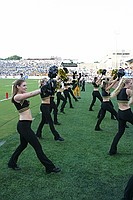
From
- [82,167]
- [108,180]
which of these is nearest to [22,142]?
[82,167]

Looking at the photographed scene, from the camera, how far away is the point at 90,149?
717cm

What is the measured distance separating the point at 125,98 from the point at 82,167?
179cm

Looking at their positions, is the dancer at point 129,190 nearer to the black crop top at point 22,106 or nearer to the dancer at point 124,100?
the black crop top at point 22,106

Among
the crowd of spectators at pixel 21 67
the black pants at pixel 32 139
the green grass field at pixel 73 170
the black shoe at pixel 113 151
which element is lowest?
the green grass field at pixel 73 170

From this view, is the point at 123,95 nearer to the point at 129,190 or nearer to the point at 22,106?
the point at 22,106

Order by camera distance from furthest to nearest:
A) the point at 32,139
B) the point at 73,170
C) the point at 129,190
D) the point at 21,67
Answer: the point at 21,67 → the point at 73,170 → the point at 32,139 → the point at 129,190

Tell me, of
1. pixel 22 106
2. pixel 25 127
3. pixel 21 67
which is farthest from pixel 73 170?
pixel 21 67

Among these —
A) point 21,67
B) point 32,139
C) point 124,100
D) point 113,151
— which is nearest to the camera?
point 32,139

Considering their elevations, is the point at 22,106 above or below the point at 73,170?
above

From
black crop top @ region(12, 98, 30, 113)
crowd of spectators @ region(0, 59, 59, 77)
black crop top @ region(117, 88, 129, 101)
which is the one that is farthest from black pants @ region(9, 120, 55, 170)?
crowd of spectators @ region(0, 59, 59, 77)

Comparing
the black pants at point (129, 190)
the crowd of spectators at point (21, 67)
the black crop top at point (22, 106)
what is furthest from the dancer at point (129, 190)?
the crowd of spectators at point (21, 67)

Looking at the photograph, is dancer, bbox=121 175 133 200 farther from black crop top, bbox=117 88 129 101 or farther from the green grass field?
black crop top, bbox=117 88 129 101

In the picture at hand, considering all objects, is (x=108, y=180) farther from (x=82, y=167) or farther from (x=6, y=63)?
(x=6, y=63)

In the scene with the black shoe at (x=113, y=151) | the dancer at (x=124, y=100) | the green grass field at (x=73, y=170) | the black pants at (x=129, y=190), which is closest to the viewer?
the black pants at (x=129, y=190)
